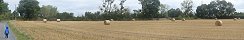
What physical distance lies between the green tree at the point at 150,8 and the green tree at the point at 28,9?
86.4 feet

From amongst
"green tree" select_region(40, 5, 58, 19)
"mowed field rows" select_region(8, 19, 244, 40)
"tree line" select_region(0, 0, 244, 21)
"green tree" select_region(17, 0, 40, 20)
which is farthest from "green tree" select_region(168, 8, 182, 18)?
"mowed field rows" select_region(8, 19, 244, 40)

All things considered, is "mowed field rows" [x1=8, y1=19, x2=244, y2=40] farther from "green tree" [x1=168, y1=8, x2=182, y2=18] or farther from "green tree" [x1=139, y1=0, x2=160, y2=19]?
"green tree" [x1=168, y1=8, x2=182, y2=18]

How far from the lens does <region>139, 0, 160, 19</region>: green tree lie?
11121 cm

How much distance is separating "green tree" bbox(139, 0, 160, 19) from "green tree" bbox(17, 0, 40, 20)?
2632cm

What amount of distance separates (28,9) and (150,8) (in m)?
30.4

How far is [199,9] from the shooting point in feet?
379

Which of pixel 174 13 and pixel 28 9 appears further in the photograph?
pixel 174 13

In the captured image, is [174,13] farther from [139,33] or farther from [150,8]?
[139,33]

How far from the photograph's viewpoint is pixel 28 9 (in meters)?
123

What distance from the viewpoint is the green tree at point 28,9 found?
121 meters

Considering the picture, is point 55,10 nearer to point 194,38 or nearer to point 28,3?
point 28,3

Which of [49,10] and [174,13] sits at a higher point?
[49,10]

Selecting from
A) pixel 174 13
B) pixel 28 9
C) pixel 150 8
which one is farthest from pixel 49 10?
pixel 150 8

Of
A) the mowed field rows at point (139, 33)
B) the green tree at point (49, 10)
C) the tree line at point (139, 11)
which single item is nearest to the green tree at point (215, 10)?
the tree line at point (139, 11)
